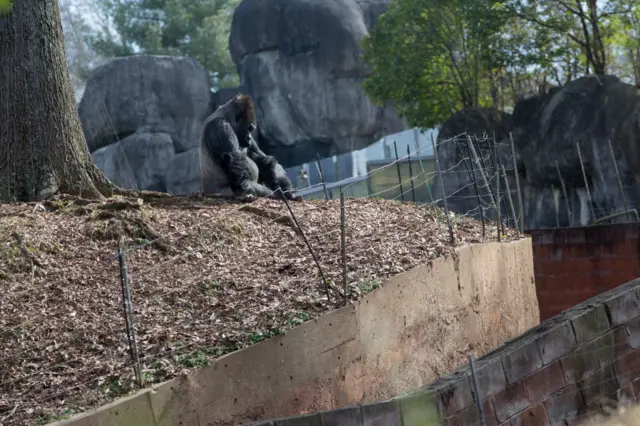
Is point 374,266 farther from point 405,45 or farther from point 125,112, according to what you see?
point 125,112

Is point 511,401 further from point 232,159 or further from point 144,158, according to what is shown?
point 144,158

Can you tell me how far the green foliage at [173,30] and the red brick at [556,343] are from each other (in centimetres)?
3576

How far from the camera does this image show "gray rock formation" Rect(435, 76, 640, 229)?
19500 millimetres

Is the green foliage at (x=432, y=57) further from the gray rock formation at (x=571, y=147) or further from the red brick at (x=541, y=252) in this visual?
the red brick at (x=541, y=252)

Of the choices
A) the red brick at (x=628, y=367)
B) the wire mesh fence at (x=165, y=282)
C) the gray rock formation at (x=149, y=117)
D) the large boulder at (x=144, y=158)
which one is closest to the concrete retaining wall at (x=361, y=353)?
the wire mesh fence at (x=165, y=282)

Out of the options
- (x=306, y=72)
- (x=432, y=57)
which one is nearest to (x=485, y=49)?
(x=432, y=57)

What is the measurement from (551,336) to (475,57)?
19017 millimetres

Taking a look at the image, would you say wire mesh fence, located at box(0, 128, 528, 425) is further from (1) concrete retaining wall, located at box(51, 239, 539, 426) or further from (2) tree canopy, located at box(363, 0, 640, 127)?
(2) tree canopy, located at box(363, 0, 640, 127)

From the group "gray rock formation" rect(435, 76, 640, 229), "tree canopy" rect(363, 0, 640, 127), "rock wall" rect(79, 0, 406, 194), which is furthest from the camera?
"rock wall" rect(79, 0, 406, 194)

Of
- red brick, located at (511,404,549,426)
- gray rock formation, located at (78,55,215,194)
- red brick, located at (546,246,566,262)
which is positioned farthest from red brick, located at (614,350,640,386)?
gray rock formation, located at (78,55,215,194)

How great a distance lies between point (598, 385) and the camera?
5.38m

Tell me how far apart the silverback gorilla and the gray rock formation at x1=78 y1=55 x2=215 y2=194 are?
18.3m

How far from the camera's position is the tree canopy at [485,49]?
71.1 ft

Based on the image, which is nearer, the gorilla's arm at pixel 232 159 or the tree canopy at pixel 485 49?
the gorilla's arm at pixel 232 159
